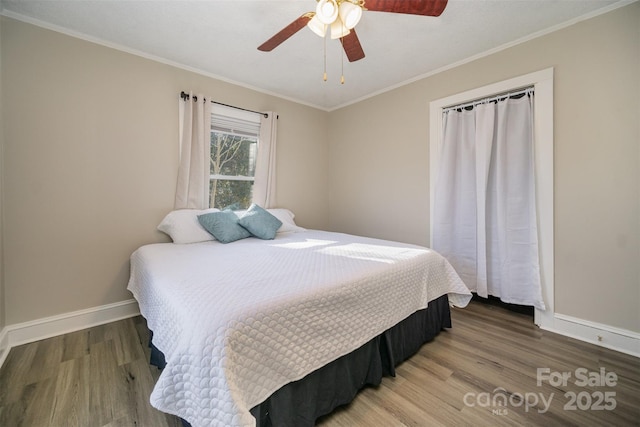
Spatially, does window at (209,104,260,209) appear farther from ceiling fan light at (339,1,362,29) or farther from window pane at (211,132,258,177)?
ceiling fan light at (339,1,362,29)

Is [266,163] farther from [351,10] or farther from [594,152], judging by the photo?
[594,152]

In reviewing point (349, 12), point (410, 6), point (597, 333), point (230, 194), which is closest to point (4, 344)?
point (230, 194)

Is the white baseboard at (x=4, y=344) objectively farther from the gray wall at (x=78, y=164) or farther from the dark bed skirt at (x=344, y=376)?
the dark bed skirt at (x=344, y=376)

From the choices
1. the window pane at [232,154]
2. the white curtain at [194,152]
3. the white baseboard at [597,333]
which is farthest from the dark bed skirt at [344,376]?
the window pane at [232,154]

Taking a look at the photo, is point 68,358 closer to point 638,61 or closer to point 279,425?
point 279,425

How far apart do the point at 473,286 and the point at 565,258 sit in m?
0.78

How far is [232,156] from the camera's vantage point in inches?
123

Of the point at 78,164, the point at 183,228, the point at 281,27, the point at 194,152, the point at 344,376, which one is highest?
the point at 281,27

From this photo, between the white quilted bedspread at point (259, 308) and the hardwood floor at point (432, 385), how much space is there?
35 cm

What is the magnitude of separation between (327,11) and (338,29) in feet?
0.64

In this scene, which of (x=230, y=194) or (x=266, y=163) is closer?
(x=230, y=194)

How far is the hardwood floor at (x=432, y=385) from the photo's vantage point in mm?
1276

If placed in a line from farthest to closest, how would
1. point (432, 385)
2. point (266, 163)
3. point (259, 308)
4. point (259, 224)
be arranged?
point (266, 163)
point (259, 224)
point (432, 385)
point (259, 308)

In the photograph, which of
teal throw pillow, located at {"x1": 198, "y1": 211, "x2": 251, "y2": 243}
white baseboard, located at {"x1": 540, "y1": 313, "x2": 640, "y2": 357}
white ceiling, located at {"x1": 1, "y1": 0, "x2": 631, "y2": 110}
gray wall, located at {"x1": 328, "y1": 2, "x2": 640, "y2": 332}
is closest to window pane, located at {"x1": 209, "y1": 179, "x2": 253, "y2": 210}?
teal throw pillow, located at {"x1": 198, "y1": 211, "x2": 251, "y2": 243}
